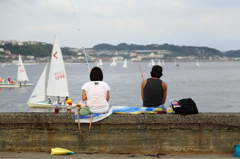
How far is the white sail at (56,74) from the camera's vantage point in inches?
1288

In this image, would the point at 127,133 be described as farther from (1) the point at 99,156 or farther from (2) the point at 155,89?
(2) the point at 155,89

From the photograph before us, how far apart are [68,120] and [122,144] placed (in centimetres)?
103

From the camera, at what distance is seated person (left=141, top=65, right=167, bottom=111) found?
803 centimetres

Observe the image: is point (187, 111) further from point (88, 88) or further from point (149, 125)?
point (88, 88)

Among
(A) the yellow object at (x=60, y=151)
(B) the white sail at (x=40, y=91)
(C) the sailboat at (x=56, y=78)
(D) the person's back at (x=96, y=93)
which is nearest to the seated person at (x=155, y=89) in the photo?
(D) the person's back at (x=96, y=93)

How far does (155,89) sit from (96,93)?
1.22 metres

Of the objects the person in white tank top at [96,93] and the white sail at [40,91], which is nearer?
the person in white tank top at [96,93]

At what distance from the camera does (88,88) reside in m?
7.49

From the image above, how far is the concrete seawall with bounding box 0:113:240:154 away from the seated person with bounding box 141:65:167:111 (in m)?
0.73

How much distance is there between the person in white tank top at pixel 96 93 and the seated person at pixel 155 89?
93cm

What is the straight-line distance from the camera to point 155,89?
26.4 feet

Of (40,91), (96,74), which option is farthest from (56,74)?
(96,74)

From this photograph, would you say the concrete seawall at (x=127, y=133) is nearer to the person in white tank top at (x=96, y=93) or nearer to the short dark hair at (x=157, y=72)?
the person in white tank top at (x=96, y=93)

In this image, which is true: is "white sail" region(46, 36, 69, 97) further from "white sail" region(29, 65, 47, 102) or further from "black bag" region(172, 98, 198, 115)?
"black bag" region(172, 98, 198, 115)
